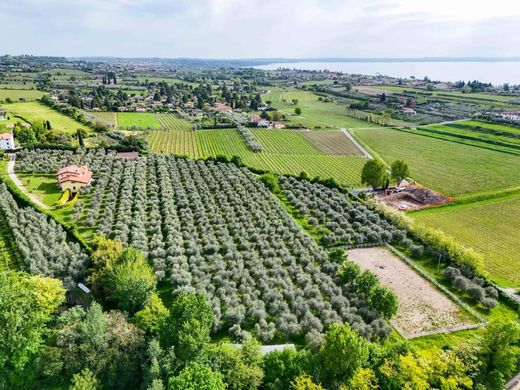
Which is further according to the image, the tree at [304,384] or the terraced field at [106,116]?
the terraced field at [106,116]

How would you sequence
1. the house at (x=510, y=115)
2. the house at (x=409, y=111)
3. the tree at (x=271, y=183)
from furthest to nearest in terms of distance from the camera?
1. the house at (x=409, y=111)
2. the house at (x=510, y=115)
3. the tree at (x=271, y=183)

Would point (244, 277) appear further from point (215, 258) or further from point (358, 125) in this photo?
point (358, 125)

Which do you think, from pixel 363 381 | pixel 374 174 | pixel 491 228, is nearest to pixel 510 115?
pixel 374 174

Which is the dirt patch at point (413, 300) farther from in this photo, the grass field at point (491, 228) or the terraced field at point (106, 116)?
the terraced field at point (106, 116)

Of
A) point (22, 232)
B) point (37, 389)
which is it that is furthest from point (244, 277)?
point (22, 232)

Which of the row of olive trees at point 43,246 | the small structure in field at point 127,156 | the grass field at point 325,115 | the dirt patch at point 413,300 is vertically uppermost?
the grass field at point 325,115

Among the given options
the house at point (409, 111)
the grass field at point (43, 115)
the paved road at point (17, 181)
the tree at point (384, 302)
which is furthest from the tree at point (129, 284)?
the house at point (409, 111)
